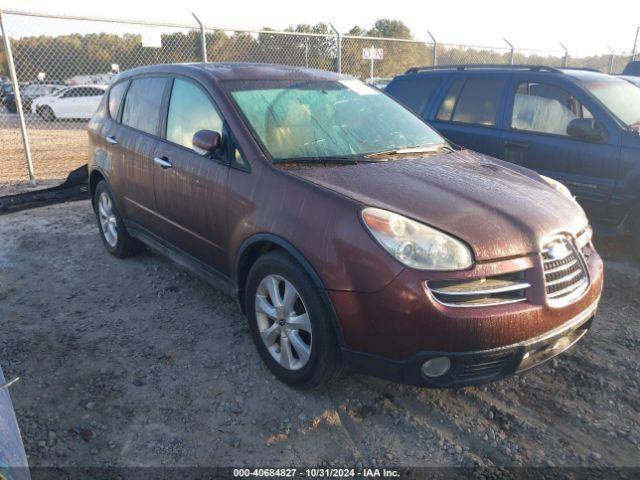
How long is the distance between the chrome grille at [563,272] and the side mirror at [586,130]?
253 centimetres

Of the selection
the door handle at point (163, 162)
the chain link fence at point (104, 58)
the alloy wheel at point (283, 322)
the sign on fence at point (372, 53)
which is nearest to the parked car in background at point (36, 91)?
the chain link fence at point (104, 58)

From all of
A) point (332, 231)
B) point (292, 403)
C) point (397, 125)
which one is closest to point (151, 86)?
point (397, 125)

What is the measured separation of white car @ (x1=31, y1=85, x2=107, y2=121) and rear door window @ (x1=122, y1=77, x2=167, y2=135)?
50.9 feet

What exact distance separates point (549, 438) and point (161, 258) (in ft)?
12.0

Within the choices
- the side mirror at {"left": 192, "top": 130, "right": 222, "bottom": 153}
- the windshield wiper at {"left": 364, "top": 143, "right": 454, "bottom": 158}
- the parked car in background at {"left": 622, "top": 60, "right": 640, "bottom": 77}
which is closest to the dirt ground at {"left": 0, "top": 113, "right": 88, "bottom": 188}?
the side mirror at {"left": 192, "top": 130, "right": 222, "bottom": 153}

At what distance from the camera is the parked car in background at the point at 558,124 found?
15.5ft

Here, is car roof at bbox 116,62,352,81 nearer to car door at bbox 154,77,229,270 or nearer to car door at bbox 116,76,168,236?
car door at bbox 154,77,229,270

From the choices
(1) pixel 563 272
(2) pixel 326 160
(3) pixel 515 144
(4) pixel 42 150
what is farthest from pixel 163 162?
(4) pixel 42 150

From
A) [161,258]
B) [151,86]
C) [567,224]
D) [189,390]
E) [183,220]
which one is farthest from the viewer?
[161,258]

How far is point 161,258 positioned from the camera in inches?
197

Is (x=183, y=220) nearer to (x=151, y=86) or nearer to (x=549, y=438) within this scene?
(x=151, y=86)

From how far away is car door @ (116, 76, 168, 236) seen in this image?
4012 mm

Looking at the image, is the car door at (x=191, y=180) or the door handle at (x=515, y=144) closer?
the car door at (x=191, y=180)

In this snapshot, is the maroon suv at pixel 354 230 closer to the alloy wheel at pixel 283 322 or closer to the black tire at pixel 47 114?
the alloy wheel at pixel 283 322
